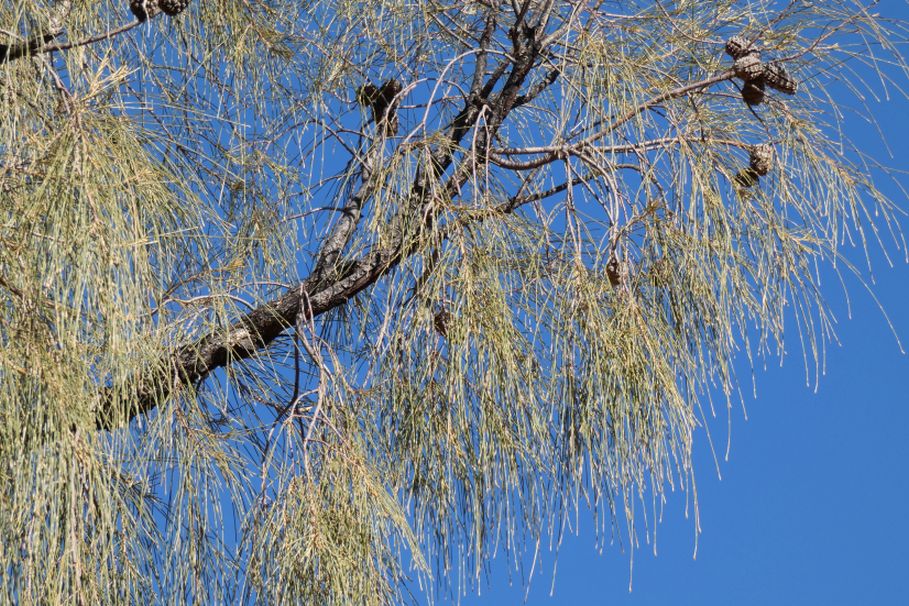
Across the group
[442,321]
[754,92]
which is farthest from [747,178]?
[442,321]

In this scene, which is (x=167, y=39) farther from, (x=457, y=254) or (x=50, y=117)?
(x=457, y=254)

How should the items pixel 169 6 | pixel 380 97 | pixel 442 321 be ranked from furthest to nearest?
pixel 380 97 < pixel 169 6 < pixel 442 321

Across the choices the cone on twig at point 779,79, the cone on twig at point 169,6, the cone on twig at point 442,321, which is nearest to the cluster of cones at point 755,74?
the cone on twig at point 779,79

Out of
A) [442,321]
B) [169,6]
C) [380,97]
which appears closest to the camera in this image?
[442,321]

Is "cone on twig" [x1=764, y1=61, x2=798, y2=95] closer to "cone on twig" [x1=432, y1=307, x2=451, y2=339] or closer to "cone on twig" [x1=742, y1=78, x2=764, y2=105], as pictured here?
"cone on twig" [x1=742, y1=78, x2=764, y2=105]

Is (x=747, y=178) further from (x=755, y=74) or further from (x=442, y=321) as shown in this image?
(x=442, y=321)

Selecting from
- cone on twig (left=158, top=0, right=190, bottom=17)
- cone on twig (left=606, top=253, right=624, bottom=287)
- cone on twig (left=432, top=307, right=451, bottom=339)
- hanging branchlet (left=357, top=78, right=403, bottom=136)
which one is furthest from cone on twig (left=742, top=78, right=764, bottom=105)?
cone on twig (left=158, top=0, right=190, bottom=17)

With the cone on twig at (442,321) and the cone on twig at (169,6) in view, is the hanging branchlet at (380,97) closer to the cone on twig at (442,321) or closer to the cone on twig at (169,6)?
the cone on twig at (169,6)

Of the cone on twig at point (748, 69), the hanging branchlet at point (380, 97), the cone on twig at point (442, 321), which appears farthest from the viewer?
the hanging branchlet at point (380, 97)

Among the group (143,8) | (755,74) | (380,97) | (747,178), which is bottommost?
(747,178)

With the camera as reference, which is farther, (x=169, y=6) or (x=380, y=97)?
(x=380, y=97)

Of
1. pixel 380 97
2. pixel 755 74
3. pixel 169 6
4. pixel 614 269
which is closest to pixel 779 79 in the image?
pixel 755 74

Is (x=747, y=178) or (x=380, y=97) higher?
(x=380, y=97)

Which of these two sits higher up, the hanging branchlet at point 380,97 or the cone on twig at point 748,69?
the hanging branchlet at point 380,97
